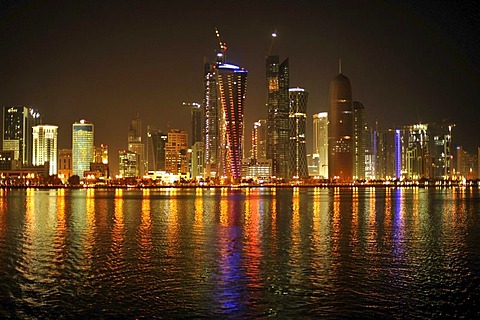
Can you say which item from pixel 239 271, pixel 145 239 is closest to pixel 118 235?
pixel 145 239

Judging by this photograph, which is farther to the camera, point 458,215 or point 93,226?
point 458,215

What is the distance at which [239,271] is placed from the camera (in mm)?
25281

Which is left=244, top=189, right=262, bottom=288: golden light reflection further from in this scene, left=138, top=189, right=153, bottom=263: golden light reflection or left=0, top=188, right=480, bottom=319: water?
left=138, top=189, right=153, bottom=263: golden light reflection

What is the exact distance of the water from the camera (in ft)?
63.2

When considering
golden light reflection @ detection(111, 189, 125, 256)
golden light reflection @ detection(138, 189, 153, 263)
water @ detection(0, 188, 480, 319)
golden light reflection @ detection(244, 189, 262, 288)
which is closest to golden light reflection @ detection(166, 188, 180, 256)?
water @ detection(0, 188, 480, 319)

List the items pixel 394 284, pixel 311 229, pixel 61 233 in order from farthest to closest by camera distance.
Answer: pixel 311 229 < pixel 61 233 < pixel 394 284

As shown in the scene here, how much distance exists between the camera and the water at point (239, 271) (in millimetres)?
19266

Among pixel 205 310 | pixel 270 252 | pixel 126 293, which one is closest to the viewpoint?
pixel 205 310

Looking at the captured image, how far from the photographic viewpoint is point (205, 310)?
1889cm

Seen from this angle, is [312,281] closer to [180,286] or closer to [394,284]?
[394,284]

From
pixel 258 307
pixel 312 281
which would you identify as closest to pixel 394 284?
pixel 312 281

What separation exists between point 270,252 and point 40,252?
12.3m

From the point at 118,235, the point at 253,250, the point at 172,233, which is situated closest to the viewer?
the point at 253,250

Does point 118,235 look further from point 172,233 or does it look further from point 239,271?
point 239,271
